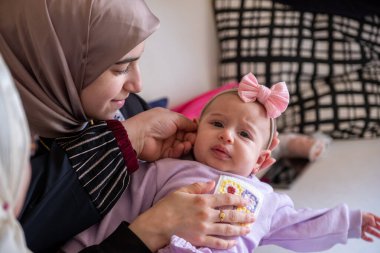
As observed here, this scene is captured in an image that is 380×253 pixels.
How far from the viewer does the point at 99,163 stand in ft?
2.94

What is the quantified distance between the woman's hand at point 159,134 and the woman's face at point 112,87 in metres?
0.06

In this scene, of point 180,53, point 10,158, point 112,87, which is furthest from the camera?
point 180,53

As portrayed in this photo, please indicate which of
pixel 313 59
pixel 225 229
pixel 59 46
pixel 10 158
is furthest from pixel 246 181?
pixel 313 59

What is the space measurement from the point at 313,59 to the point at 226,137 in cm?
105

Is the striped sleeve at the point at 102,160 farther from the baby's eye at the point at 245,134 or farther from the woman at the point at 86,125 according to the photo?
the baby's eye at the point at 245,134

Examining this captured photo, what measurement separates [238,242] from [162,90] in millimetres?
927

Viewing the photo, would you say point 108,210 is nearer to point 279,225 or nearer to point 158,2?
point 279,225

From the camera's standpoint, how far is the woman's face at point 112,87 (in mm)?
977

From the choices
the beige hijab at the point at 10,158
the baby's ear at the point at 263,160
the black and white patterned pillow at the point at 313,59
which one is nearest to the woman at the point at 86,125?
the baby's ear at the point at 263,160

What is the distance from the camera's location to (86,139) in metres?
0.90

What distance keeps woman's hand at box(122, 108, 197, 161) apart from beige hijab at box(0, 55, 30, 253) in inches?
20.8

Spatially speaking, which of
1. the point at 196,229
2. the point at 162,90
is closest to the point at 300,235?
the point at 196,229

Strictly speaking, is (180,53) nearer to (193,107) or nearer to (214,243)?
(193,107)

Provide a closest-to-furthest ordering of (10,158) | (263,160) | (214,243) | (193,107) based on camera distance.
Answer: (10,158), (214,243), (263,160), (193,107)
